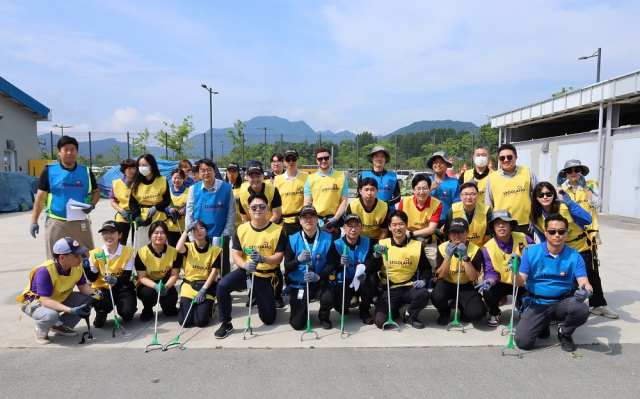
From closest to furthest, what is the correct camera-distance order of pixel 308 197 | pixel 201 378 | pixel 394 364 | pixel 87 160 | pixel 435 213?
1. pixel 201 378
2. pixel 394 364
3. pixel 435 213
4. pixel 308 197
5. pixel 87 160

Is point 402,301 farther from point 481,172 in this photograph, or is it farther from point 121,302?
point 121,302

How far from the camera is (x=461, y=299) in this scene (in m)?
4.86

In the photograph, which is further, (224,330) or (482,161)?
(482,161)

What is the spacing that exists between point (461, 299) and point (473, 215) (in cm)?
105

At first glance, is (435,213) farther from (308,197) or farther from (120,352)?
(120,352)

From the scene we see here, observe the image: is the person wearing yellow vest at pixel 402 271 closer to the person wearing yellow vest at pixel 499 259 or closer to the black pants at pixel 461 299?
the black pants at pixel 461 299

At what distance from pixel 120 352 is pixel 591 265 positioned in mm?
5447

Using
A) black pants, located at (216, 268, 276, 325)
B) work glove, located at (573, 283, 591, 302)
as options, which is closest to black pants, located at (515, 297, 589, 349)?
work glove, located at (573, 283, 591, 302)

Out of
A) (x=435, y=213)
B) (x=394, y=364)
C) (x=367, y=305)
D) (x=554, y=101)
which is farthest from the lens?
(x=554, y=101)

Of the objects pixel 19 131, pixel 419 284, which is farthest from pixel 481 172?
pixel 19 131

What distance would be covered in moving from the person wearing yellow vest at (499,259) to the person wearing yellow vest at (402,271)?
70 centimetres

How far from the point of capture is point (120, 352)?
4121mm

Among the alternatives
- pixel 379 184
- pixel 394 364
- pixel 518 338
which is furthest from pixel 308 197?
pixel 518 338

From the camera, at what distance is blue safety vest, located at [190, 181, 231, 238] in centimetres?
552
